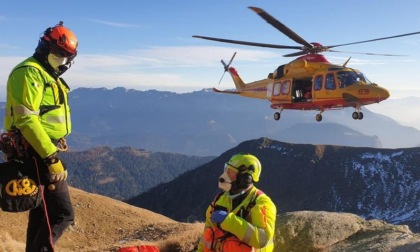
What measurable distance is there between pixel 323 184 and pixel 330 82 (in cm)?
12372

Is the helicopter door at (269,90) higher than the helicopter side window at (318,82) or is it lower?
lower

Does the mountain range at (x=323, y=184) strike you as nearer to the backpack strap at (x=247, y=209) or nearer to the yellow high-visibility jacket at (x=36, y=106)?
the backpack strap at (x=247, y=209)

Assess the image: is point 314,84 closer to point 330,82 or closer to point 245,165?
point 330,82

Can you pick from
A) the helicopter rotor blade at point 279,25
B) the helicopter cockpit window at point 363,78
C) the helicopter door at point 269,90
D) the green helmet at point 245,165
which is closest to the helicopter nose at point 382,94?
the helicopter cockpit window at point 363,78

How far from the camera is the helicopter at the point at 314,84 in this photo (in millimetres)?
20906

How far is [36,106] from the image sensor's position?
5250mm

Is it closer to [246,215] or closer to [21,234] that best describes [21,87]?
[246,215]

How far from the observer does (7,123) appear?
18.4ft

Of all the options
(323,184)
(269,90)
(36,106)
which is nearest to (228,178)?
(36,106)

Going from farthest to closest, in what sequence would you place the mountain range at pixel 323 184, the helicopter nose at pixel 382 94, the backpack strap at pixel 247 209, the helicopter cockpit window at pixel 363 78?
the mountain range at pixel 323 184 < the helicopter cockpit window at pixel 363 78 < the helicopter nose at pixel 382 94 < the backpack strap at pixel 247 209

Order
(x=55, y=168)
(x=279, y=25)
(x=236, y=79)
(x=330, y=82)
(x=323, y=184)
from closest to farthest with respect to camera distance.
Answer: (x=55, y=168) < (x=279, y=25) < (x=330, y=82) < (x=236, y=79) < (x=323, y=184)

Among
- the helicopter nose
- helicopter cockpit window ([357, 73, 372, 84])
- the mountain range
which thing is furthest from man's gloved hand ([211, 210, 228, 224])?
the mountain range

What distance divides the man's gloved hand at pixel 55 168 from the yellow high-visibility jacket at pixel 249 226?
91.4 inches

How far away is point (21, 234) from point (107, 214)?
230 inches
